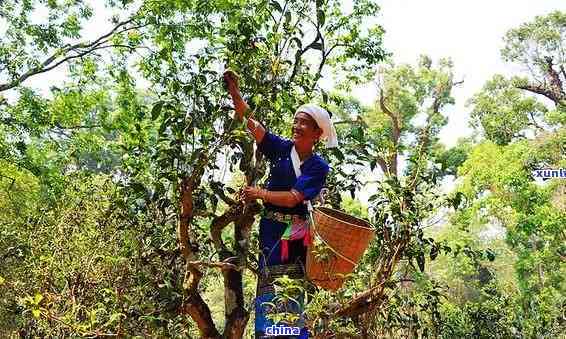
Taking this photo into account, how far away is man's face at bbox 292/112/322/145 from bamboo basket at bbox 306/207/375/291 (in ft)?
1.04

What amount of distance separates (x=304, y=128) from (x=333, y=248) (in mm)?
496

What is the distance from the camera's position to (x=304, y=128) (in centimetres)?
226

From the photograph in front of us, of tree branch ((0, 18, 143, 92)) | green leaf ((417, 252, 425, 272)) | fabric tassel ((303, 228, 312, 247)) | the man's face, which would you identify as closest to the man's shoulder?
the man's face

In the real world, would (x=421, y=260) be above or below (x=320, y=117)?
below

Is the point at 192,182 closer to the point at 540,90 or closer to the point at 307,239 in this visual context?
the point at 307,239

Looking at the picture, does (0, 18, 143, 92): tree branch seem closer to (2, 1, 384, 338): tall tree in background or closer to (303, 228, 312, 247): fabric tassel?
(2, 1, 384, 338): tall tree in background

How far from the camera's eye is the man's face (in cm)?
226

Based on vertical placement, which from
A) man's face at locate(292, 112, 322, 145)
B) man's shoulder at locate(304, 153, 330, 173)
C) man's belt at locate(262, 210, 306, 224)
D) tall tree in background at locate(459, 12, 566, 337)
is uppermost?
tall tree in background at locate(459, 12, 566, 337)

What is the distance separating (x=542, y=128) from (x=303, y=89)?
10.1 metres

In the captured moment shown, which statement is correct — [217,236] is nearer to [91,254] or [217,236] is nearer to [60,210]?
[91,254]

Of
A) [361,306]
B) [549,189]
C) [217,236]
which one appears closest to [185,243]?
[217,236]

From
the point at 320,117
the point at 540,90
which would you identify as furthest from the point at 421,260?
the point at 540,90

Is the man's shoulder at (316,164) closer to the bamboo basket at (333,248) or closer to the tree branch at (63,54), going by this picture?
the bamboo basket at (333,248)

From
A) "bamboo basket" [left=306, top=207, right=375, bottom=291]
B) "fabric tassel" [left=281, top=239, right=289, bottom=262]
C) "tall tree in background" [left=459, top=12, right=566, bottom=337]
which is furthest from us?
"tall tree in background" [left=459, top=12, right=566, bottom=337]
